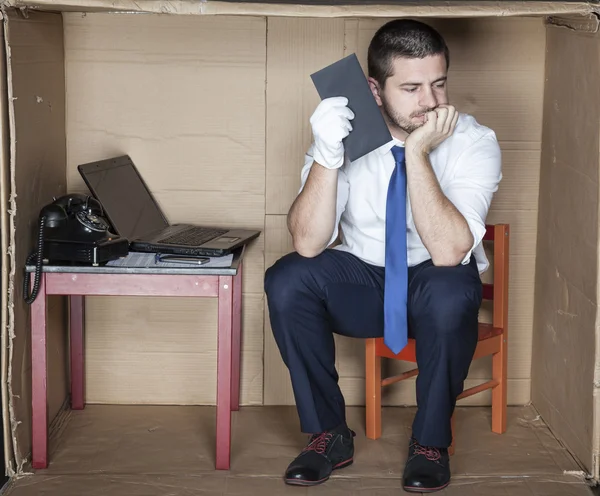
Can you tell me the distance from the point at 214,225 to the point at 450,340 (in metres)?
0.93

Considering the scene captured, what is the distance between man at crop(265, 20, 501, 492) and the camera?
2.21m

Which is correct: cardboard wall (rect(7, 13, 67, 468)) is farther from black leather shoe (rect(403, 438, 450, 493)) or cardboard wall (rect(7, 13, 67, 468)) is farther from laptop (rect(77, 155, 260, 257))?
black leather shoe (rect(403, 438, 450, 493))

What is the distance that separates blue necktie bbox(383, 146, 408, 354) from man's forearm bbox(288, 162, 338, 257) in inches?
6.0

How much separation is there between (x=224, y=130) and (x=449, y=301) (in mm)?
946

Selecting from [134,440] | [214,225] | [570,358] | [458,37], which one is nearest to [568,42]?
[458,37]

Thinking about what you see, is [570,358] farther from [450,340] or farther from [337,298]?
[337,298]

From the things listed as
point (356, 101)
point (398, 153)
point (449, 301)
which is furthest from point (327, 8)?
point (449, 301)

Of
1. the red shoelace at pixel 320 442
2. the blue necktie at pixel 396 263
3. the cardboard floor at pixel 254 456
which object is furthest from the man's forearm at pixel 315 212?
the cardboard floor at pixel 254 456

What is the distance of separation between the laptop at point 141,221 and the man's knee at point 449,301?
537mm

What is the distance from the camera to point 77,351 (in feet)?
9.24

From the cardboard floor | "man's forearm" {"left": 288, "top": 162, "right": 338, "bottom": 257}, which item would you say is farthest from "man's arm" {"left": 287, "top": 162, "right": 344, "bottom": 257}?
the cardboard floor

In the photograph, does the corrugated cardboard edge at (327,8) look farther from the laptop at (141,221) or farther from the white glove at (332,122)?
the laptop at (141,221)

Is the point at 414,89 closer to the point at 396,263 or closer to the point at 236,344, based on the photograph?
the point at 396,263

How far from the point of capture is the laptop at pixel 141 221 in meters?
2.42
